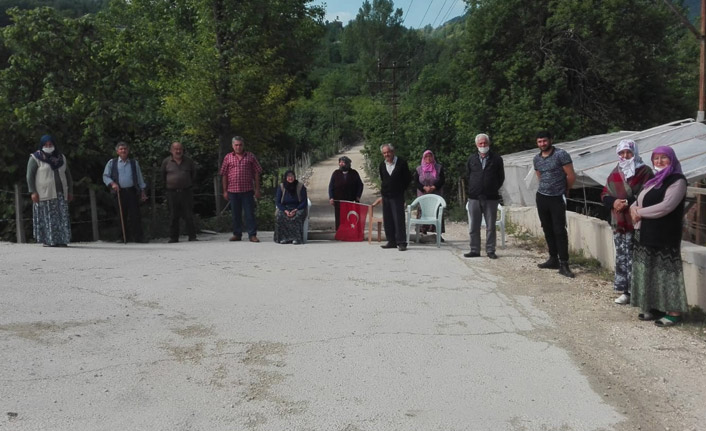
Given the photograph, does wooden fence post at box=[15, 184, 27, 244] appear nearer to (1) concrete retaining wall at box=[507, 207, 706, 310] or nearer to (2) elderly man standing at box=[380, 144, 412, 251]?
(2) elderly man standing at box=[380, 144, 412, 251]

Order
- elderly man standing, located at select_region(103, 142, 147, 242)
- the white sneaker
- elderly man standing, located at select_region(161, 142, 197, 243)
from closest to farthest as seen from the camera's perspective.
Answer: the white sneaker
elderly man standing, located at select_region(103, 142, 147, 242)
elderly man standing, located at select_region(161, 142, 197, 243)

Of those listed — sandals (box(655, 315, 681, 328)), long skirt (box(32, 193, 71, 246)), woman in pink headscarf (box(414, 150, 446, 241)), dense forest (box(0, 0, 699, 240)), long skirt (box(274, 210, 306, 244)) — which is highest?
dense forest (box(0, 0, 699, 240))

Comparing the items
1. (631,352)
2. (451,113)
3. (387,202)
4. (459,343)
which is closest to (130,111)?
(387,202)

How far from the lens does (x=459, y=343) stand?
589 centimetres

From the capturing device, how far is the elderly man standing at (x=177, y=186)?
12.5m

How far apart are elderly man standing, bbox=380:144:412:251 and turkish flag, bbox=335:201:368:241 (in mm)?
1519

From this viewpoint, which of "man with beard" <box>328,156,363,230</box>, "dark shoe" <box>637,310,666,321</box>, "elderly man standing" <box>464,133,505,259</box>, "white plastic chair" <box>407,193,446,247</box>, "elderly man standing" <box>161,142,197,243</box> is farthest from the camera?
"man with beard" <box>328,156,363,230</box>

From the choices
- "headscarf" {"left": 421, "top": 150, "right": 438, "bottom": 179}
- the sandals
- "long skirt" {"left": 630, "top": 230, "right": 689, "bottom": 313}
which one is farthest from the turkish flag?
the sandals

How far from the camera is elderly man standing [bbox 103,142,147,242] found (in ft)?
39.8

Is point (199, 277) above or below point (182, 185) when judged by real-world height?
below

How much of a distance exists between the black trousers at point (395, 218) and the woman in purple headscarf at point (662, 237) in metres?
5.05

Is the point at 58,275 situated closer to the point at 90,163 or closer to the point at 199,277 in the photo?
the point at 199,277

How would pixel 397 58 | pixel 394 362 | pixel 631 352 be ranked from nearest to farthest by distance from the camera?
pixel 394 362 → pixel 631 352 → pixel 397 58

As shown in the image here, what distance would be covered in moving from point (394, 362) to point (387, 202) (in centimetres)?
613
